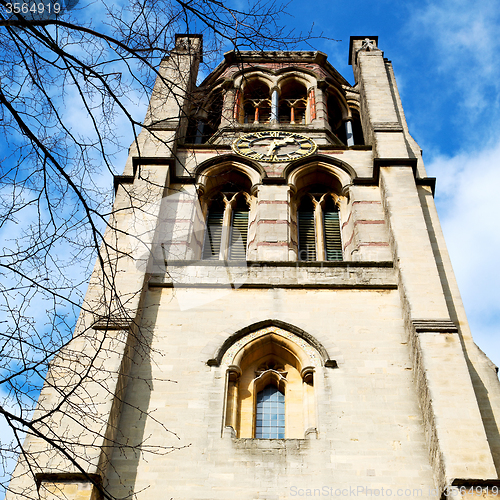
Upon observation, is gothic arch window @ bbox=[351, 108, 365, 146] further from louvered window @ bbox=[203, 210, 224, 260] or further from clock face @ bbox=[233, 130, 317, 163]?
louvered window @ bbox=[203, 210, 224, 260]

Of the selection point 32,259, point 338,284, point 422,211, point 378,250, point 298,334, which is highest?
point 422,211

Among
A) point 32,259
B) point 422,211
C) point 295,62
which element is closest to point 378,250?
point 422,211

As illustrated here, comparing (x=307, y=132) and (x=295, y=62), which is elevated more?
(x=295, y=62)

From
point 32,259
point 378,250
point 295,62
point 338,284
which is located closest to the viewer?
point 32,259

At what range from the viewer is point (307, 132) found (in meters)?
17.8

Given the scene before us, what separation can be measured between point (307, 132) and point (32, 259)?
40.7 feet

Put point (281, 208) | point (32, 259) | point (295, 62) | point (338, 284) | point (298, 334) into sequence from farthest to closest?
point (295, 62)
point (281, 208)
point (338, 284)
point (298, 334)
point (32, 259)

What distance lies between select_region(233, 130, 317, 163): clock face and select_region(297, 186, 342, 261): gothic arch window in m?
1.02

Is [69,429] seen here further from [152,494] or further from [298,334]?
[298,334]

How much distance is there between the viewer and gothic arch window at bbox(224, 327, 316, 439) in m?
9.63

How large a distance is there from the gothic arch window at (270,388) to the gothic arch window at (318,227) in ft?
11.2

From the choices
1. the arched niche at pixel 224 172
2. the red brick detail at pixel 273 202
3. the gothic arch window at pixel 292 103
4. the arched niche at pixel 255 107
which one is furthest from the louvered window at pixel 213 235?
the gothic arch window at pixel 292 103

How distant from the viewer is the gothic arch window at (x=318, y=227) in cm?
1385

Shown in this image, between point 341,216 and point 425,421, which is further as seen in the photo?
point 341,216
